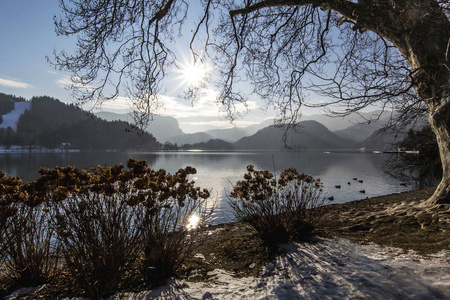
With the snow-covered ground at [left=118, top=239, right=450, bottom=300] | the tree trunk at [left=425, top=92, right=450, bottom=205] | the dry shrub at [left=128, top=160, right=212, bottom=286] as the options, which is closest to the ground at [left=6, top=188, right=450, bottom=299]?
the snow-covered ground at [left=118, top=239, right=450, bottom=300]

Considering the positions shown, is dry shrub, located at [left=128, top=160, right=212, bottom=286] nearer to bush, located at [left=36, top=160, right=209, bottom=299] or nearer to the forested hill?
bush, located at [left=36, top=160, right=209, bottom=299]

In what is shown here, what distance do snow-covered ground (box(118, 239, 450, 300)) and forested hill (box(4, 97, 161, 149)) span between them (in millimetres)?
128480

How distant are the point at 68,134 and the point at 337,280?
17763cm

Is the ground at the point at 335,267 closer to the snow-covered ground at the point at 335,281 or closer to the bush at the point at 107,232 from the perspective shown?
the snow-covered ground at the point at 335,281

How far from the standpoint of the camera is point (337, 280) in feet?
7.71

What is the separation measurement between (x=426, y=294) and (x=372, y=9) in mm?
5165

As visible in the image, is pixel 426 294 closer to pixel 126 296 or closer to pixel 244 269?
pixel 244 269

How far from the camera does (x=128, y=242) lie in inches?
109

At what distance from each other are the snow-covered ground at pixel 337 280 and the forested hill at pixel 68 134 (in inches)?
5058

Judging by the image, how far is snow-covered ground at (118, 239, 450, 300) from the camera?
2.07 m

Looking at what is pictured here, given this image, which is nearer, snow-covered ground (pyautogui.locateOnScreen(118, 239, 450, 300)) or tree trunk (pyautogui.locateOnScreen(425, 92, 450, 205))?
snow-covered ground (pyautogui.locateOnScreen(118, 239, 450, 300))

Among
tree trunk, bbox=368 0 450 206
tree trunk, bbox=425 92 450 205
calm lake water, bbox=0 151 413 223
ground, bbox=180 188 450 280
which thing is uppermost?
tree trunk, bbox=368 0 450 206

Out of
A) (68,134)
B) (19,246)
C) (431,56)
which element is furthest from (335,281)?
(68,134)

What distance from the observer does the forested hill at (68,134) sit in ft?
447
